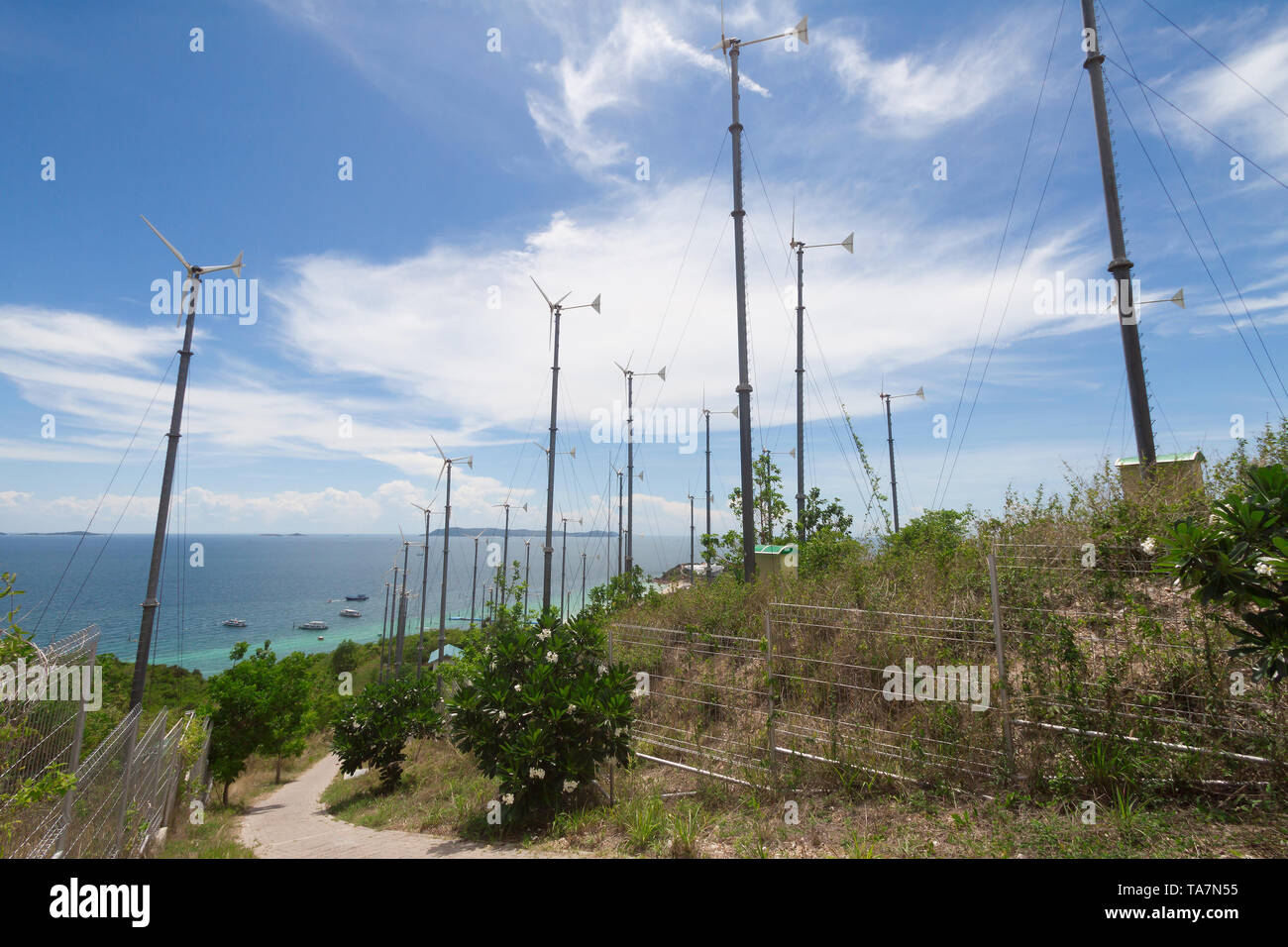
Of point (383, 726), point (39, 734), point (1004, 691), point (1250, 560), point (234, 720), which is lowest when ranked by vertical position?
point (234, 720)

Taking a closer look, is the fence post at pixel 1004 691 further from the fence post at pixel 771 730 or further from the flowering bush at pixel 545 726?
the flowering bush at pixel 545 726

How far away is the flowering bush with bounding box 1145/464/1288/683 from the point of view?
153 inches

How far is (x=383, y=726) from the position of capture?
1455cm

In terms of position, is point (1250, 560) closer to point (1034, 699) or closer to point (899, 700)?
point (1034, 699)

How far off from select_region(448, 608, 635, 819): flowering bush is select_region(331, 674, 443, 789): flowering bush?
25.9 feet

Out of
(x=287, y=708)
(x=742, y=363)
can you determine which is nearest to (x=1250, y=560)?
(x=742, y=363)

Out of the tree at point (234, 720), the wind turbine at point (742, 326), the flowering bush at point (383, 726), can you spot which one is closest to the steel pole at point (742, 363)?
the wind turbine at point (742, 326)

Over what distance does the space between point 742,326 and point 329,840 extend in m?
12.9

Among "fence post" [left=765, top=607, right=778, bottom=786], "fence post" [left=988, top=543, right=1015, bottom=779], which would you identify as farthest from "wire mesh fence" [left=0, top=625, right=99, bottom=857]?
"fence post" [left=988, top=543, right=1015, bottom=779]

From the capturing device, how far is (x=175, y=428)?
15102 mm

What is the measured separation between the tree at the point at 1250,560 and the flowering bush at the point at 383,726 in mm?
14508

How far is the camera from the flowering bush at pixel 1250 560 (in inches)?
153
